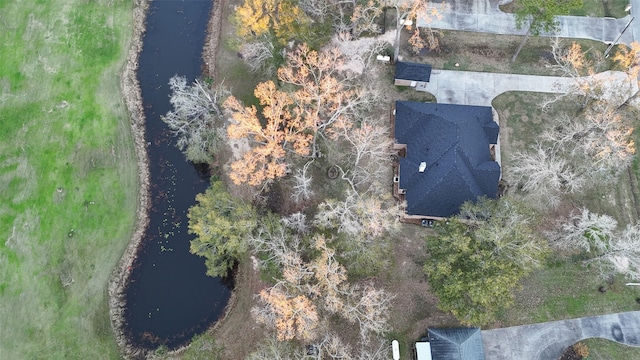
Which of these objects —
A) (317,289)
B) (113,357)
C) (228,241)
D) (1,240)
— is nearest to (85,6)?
(1,240)

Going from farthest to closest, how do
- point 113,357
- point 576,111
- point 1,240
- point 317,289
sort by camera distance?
point 576,111, point 1,240, point 113,357, point 317,289

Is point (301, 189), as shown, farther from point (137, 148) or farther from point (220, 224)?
point (137, 148)

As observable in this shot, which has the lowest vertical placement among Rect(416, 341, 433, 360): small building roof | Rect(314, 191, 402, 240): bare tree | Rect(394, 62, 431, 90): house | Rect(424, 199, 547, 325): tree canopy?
Rect(416, 341, 433, 360): small building roof

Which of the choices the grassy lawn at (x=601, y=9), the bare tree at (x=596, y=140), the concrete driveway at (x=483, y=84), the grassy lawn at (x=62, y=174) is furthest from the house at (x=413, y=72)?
the grassy lawn at (x=62, y=174)

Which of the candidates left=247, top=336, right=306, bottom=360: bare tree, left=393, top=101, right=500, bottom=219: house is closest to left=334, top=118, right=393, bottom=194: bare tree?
left=393, top=101, right=500, bottom=219: house

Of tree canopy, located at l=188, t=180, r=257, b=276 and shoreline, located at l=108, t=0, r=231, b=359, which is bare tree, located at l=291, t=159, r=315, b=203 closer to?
tree canopy, located at l=188, t=180, r=257, b=276

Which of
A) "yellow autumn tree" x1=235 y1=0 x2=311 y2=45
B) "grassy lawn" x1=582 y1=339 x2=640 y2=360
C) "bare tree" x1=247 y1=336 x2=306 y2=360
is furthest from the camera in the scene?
"yellow autumn tree" x1=235 y1=0 x2=311 y2=45

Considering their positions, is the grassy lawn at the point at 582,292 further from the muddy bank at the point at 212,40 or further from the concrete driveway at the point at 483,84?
the muddy bank at the point at 212,40

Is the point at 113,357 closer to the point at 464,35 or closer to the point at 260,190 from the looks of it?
the point at 260,190
